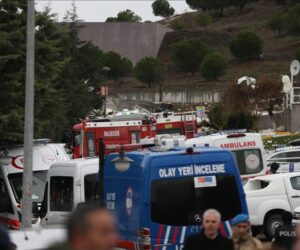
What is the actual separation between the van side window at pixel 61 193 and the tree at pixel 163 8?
145 m

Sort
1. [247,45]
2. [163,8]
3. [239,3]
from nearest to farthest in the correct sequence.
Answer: [247,45]
[239,3]
[163,8]

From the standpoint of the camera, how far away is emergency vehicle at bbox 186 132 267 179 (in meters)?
22.9

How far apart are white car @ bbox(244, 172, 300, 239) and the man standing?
12.3 metres

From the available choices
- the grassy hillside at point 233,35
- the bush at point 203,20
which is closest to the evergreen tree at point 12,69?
the grassy hillside at point 233,35

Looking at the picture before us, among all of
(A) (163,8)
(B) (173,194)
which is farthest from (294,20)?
(B) (173,194)

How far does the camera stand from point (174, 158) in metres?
12.8

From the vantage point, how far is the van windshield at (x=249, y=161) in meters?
23.2

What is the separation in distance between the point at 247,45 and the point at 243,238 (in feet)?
333

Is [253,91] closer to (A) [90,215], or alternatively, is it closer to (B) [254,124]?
(B) [254,124]

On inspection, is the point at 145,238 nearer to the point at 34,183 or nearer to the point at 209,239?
the point at 209,239

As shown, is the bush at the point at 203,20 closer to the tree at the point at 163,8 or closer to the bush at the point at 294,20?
the tree at the point at 163,8

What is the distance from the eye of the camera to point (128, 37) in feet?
418

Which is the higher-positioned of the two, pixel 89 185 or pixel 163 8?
pixel 163 8

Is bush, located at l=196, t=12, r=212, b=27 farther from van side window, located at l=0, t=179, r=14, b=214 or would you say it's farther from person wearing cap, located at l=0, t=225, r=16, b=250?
person wearing cap, located at l=0, t=225, r=16, b=250
